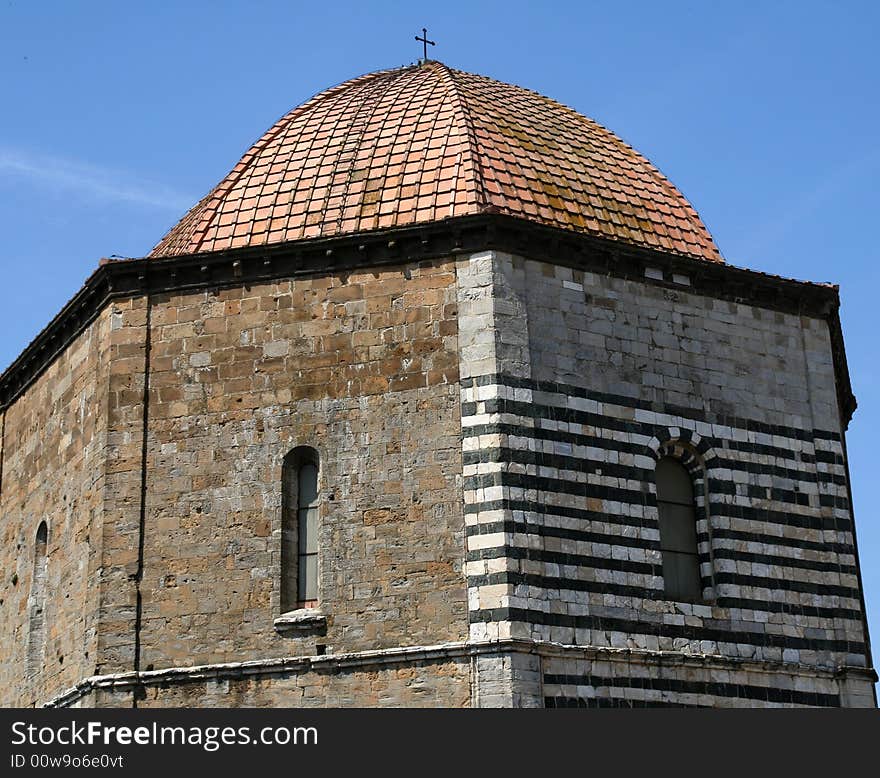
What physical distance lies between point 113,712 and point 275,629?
2164 mm

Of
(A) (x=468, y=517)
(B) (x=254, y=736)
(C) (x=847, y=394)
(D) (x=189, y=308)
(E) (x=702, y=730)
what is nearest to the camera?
(B) (x=254, y=736)

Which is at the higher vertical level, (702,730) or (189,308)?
(189,308)

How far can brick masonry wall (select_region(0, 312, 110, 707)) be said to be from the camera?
21.4m

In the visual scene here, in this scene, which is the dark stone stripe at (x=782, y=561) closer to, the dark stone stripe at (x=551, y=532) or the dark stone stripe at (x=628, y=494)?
the dark stone stripe at (x=628, y=494)

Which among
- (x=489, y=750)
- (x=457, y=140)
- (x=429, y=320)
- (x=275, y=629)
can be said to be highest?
(x=457, y=140)

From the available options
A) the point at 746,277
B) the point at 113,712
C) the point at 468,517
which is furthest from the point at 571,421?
the point at 113,712

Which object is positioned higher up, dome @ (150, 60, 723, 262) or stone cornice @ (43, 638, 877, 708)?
dome @ (150, 60, 723, 262)

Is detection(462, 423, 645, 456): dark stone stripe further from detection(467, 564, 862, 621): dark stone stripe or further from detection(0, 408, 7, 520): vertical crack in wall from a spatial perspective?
detection(0, 408, 7, 520): vertical crack in wall

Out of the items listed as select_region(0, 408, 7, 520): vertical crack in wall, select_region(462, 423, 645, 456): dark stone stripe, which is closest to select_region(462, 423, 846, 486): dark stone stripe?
select_region(462, 423, 645, 456): dark stone stripe

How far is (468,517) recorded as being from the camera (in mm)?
19891

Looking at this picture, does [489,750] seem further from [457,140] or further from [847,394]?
[847,394]

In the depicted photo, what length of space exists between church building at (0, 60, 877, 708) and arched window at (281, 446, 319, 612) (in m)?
0.04

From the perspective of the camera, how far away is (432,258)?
69.5ft

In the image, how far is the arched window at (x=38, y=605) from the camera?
2270 cm
